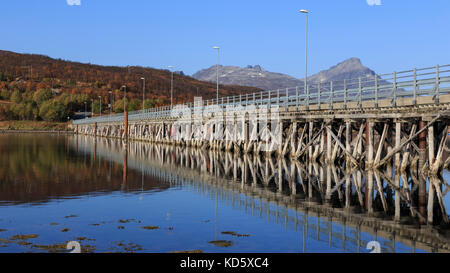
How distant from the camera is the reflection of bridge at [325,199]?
11773mm

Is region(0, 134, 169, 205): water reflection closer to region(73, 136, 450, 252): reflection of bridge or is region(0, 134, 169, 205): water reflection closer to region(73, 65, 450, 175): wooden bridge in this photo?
region(73, 136, 450, 252): reflection of bridge

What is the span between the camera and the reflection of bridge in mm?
11773

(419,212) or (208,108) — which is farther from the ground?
(208,108)

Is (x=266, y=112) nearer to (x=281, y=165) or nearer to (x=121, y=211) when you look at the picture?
(x=281, y=165)

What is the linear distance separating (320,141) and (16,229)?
76.8 feet

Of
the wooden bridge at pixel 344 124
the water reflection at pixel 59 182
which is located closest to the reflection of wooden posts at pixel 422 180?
the wooden bridge at pixel 344 124

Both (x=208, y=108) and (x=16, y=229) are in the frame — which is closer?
(x=16, y=229)

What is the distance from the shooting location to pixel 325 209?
15.2 metres

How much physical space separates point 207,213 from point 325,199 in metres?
4.28

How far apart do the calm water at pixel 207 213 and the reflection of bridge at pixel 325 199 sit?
0.03 m

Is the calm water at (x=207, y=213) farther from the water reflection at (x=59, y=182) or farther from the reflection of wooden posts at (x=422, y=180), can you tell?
the reflection of wooden posts at (x=422, y=180)

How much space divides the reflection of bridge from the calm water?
0.03 metres

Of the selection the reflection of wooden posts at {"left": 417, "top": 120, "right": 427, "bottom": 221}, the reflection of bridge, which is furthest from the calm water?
the reflection of wooden posts at {"left": 417, "top": 120, "right": 427, "bottom": 221}
